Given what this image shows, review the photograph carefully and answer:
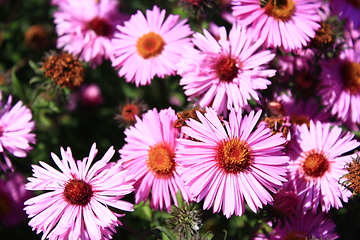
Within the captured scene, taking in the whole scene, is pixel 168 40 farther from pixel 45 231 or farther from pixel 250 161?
pixel 45 231

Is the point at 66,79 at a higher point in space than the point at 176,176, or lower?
higher

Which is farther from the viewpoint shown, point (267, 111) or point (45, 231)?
point (267, 111)

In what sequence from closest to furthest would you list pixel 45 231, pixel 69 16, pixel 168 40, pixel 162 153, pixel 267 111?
pixel 45 231 → pixel 162 153 → pixel 267 111 → pixel 168 40 → pixel 69 16

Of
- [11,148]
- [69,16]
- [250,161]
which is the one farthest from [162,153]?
[69,16]

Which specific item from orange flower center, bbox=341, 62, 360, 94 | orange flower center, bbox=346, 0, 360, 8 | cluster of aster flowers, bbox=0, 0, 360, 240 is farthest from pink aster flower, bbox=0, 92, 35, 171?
orange flower center, bbox=346, 0, 360, 8

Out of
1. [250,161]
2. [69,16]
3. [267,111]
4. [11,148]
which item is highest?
[69,16]

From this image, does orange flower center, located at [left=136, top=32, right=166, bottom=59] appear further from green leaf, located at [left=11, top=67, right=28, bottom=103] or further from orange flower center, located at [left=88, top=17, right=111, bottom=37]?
green leaf, located at [left=11, top=67, right=28, bottom=103]

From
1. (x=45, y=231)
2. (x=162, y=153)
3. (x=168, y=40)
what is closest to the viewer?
(x=45, y=231)
